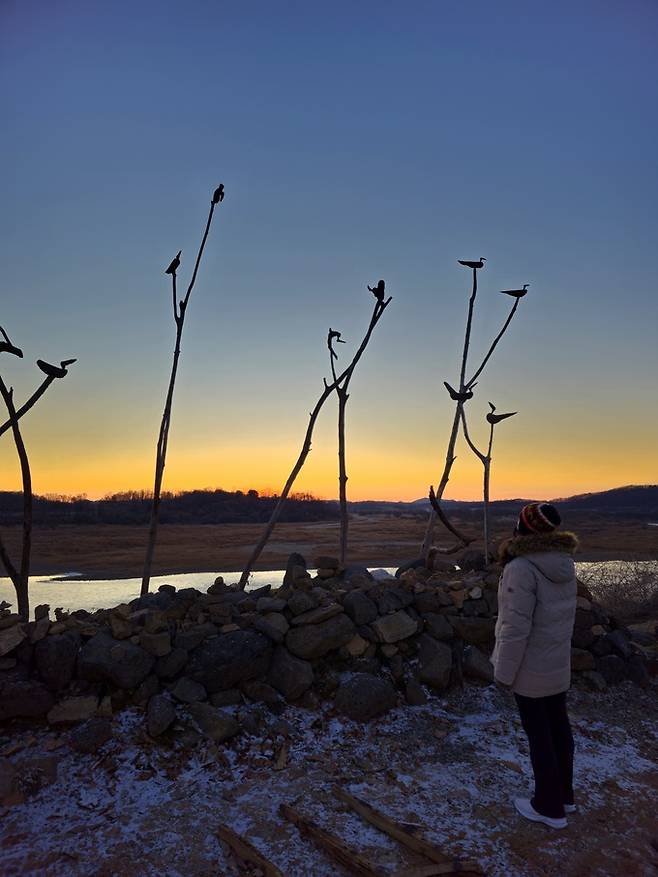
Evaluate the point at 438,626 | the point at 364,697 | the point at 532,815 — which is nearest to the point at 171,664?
the point at 364,697

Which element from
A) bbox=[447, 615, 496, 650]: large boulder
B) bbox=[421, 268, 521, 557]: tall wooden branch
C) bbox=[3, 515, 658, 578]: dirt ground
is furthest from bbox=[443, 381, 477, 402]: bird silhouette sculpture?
bbox=[3, 515, 658, 578]: dirt ground

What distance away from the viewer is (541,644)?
3.88 m

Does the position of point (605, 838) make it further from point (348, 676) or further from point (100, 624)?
point (100, 624)

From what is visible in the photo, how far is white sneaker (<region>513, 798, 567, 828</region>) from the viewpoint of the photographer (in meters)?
3.89

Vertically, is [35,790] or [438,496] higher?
[438,496]

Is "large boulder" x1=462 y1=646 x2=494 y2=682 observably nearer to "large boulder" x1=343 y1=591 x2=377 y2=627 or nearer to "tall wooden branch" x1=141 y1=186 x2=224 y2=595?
"large boulder" x1=343 y1=591 x2=377 y2=627

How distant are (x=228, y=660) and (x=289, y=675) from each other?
0.60 m

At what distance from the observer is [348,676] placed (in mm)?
5777

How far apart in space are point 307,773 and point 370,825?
2.66 feet

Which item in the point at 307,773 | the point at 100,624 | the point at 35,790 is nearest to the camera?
the point at 35,790

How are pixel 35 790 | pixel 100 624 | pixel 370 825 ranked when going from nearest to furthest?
pixel 370 825
pixel 35 790
pixel 100 624

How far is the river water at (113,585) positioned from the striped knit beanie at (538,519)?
8582 mm

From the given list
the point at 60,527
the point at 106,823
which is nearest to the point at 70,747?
the point at 106,823

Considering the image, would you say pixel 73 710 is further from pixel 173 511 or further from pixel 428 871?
pixel 173 511
